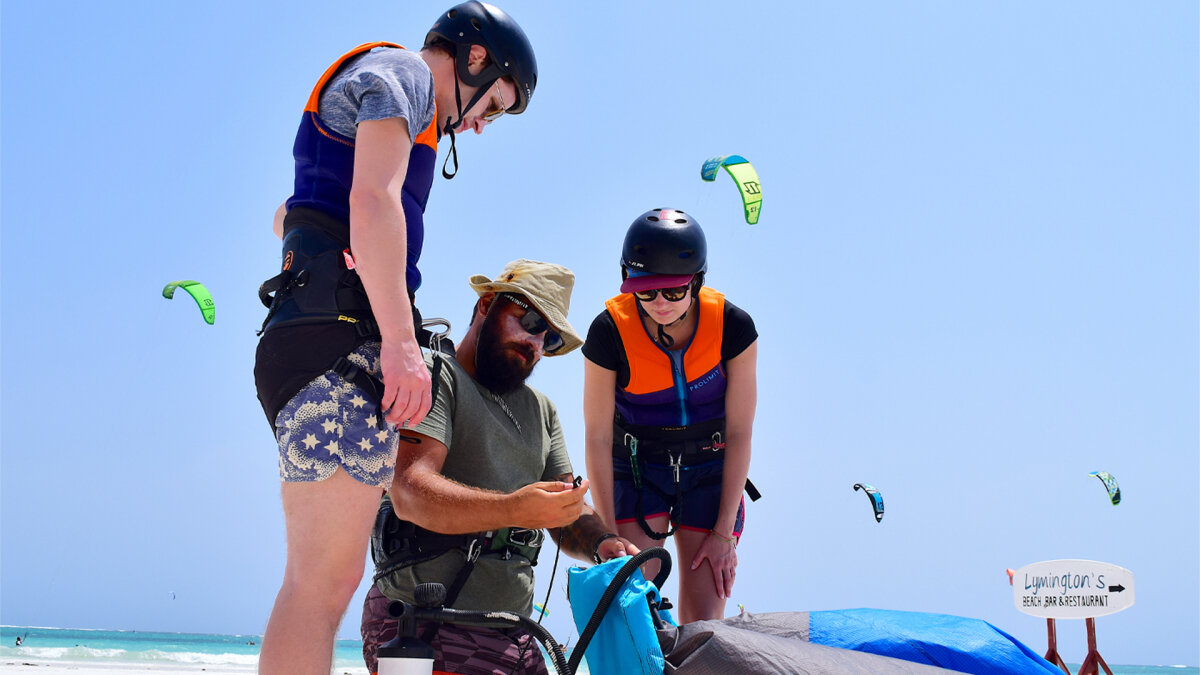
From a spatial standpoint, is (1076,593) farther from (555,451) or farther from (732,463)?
(555,451)

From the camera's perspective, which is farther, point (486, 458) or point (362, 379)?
point (486, 458)

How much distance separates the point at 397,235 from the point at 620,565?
0.96 metres

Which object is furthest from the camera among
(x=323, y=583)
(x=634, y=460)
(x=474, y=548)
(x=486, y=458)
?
(x=634, y=460)

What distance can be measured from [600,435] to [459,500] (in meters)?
1.85


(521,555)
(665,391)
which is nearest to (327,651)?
(521,555)

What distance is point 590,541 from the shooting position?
2977mm

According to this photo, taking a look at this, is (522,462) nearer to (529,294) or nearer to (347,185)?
(529,294)

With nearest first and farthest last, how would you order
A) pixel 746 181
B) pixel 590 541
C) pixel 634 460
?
pixel 590 541
pixel 634 460
pixel 746 181

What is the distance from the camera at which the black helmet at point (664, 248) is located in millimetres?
4086

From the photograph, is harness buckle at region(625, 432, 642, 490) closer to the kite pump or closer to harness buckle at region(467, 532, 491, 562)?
harness buckle at region(467, 532, 491, 562)

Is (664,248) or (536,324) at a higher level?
(664,248)

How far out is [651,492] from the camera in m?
4.26

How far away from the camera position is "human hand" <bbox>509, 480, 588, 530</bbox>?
220cm

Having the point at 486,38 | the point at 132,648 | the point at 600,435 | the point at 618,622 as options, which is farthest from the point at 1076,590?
the point at 132,648
